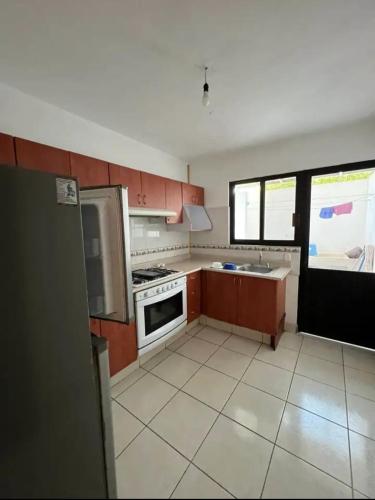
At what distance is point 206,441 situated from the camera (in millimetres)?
1152

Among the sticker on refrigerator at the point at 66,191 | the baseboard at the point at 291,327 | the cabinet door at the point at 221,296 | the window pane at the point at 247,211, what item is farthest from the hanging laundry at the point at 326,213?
the sticker on refrigerator at the point at 66,191

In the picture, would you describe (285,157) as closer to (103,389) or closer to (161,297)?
(161,297)

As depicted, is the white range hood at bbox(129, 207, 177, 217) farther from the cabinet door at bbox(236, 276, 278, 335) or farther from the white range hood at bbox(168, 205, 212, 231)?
the cabinet door at bbox(236, 276, 278, 335)

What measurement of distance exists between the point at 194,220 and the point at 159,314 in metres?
1.29

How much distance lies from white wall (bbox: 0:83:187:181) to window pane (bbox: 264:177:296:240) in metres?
1.51

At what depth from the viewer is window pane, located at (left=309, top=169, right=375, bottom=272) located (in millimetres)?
2072

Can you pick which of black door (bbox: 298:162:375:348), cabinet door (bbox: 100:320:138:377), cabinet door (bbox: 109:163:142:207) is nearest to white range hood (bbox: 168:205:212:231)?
cabinet door (bbox: 109:163:142:207)

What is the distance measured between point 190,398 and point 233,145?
2666 mm

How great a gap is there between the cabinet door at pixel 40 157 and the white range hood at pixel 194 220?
1424mm

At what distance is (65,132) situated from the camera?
171 centimetres

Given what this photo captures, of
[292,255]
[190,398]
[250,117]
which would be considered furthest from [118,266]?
[292,255]

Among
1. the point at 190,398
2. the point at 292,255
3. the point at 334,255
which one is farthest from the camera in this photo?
the point at 292,255

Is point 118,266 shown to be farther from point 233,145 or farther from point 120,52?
point 233,145

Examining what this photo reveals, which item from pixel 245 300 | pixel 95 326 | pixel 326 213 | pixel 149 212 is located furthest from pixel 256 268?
pixel 95 326
